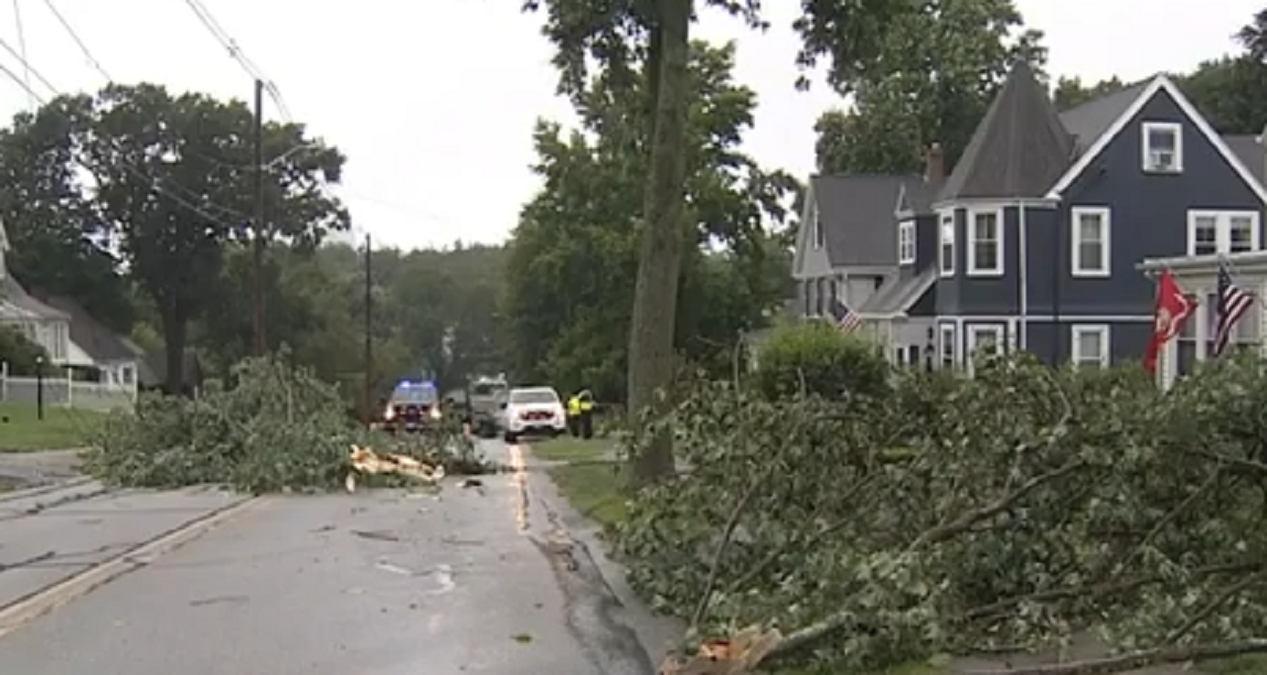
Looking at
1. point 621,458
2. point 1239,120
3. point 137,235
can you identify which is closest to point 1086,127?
point 1239,120

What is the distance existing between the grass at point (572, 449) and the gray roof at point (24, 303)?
32.8 meters

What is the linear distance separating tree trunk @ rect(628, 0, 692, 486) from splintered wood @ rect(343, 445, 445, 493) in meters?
8.51

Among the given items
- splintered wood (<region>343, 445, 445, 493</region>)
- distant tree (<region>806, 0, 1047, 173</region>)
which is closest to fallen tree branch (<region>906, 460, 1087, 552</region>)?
splintered wood (<region>343, 445, 445, 493</region>)

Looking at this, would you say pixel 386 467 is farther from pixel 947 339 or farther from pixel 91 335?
pixel 91 335

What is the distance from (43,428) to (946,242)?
2286 cm

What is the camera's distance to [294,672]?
9.29 m

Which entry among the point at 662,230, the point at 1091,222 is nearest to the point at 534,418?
the point at 1091,222

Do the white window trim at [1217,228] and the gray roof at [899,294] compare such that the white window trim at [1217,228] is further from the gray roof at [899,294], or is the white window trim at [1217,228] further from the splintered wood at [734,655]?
the splintered wood at [734,655]

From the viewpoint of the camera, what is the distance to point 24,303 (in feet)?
241

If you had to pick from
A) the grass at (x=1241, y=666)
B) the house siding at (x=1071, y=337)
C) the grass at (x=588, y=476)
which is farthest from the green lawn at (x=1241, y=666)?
the house siding at (x=1071, y=337)

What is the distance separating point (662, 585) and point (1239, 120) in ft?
186

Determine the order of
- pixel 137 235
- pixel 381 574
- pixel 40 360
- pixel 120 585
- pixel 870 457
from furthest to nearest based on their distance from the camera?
pixel 137 235
pixel 40 360
pixel 381 574
pixel 120 585
pixel 870 457

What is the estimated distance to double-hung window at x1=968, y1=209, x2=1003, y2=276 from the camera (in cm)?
4156

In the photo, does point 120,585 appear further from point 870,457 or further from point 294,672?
point 870,457
